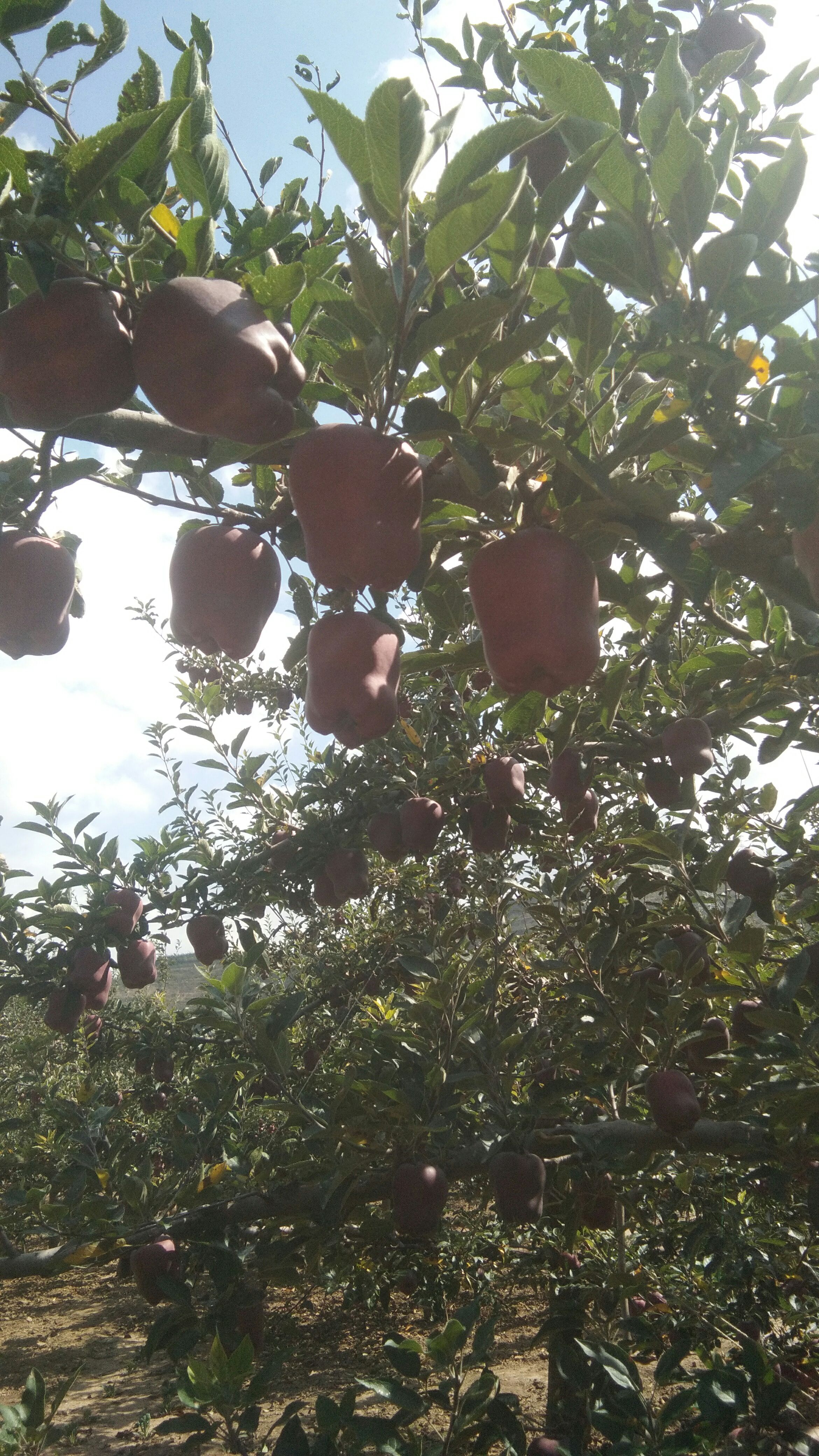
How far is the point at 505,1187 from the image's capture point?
2.01 meters

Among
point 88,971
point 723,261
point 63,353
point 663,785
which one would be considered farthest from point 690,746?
→ point 88,971

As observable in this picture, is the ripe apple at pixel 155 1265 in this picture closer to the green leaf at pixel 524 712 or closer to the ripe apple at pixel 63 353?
the green leaf at pixel 524 712

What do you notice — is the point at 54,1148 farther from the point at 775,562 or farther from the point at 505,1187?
the point at 775,562

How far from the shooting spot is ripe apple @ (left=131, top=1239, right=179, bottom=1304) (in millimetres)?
2307

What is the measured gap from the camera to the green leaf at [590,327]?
109 cm

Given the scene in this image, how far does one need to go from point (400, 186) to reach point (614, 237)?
13.0 inches

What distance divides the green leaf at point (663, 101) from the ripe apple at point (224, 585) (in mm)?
723

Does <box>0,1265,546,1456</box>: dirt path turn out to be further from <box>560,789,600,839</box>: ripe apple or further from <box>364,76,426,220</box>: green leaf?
<box>364,76,426,220</box>: green leaf

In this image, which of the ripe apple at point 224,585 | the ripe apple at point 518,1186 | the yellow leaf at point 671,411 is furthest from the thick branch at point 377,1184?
the yellow leaf at point 671,411

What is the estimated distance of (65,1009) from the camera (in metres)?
3.54

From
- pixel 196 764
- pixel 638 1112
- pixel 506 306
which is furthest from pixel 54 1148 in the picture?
pixel 506 306

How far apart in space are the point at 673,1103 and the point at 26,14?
213 cm

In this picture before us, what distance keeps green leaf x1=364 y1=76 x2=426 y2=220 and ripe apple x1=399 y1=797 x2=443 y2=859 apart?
2.27 m

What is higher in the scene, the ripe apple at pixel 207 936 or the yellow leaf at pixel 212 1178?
the ripe apple at pixel 207 936
